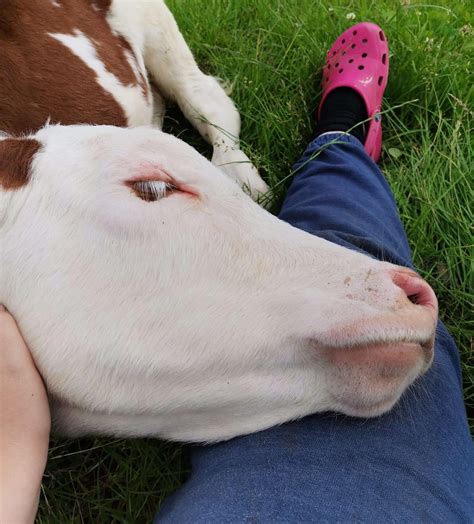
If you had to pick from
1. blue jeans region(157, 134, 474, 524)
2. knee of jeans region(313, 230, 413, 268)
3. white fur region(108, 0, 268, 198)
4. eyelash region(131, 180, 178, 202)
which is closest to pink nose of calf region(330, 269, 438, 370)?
blue jeans region(157, 134, 474, 524)

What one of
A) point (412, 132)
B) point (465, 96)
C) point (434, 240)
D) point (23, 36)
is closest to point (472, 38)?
point (465, 96)

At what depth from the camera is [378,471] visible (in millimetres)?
1372

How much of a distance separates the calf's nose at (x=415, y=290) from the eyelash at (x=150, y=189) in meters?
0.56

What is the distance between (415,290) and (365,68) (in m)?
1.64

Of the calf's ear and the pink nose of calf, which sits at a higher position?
the calf's ear

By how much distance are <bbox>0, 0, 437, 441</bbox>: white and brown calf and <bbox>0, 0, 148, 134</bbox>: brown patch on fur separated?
2.46 feet

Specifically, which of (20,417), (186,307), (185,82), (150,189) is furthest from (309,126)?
(20,417)

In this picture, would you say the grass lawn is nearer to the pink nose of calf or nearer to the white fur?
the white fur

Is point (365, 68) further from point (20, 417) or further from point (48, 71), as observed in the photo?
point (20, 417)

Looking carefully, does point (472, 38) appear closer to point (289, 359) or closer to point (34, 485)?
point (289, 359)

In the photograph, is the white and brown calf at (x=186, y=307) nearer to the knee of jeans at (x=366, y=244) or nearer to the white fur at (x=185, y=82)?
the knee of jeans at (x=366, y=244)

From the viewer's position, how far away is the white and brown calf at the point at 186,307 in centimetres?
123

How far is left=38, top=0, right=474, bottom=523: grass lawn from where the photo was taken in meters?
1.90

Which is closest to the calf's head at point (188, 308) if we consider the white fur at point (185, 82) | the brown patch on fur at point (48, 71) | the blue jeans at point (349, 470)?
the blue jeans at point (349, 470)
